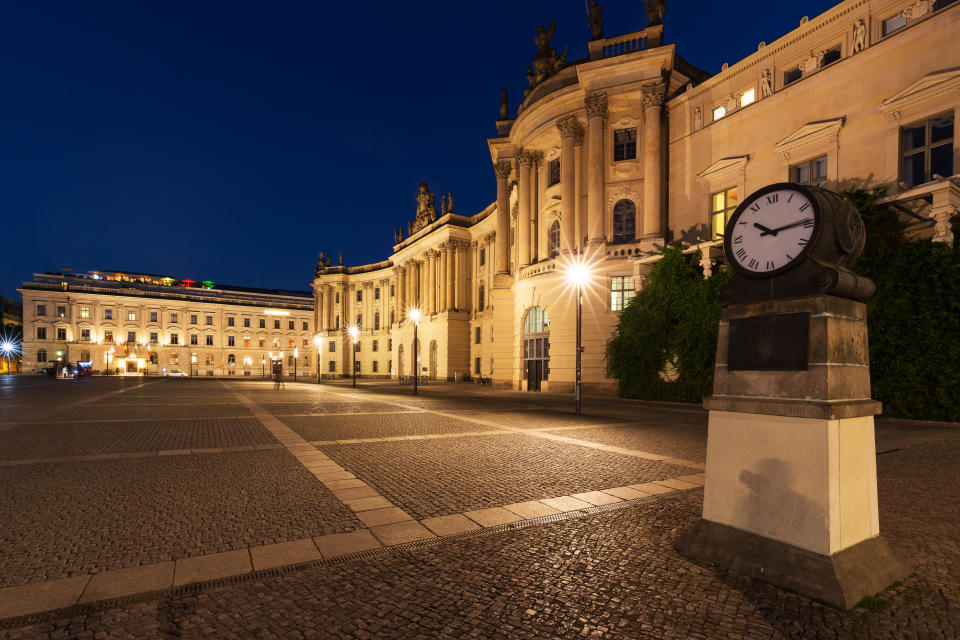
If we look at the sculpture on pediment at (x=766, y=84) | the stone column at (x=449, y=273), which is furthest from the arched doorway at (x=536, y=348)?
the stone column at (x=449, y=273)

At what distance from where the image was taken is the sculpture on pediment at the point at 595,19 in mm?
29547

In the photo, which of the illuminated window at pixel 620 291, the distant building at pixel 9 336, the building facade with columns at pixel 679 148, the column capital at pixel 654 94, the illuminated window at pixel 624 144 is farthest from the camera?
the distant building at pixel 9 336

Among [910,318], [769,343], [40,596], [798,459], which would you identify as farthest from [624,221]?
[40,596]

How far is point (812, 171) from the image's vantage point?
22.6 metres

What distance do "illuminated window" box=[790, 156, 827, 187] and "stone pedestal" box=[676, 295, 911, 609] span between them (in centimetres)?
2246

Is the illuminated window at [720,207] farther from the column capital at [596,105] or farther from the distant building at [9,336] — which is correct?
the distant building at [9,336]

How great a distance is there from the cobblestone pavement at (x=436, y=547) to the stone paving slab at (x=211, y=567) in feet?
0.61

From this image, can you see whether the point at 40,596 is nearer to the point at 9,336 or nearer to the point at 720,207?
the point at 720,207

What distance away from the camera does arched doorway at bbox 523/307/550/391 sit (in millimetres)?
32344

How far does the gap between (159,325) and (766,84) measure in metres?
108

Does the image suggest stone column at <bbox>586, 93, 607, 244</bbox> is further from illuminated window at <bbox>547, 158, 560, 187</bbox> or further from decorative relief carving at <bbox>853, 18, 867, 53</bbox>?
decorative relief carving at <bbox>853, 18, 867, 53</bbox>

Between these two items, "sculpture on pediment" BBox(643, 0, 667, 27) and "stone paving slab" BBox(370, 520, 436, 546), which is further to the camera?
"sculpture on pediment" BBox(643, 0, 667, 27)

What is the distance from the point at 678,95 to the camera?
1134 inches

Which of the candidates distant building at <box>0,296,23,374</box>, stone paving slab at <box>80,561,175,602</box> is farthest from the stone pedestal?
distant building at <box>0,296,23,374</box>
